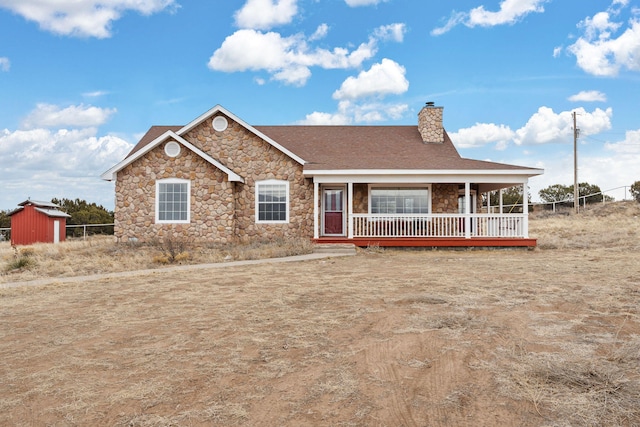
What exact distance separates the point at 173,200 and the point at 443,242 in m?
10.4

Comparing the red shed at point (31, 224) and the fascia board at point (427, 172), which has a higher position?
the fascia board at point (427, 172)

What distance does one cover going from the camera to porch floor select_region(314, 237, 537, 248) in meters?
17.5

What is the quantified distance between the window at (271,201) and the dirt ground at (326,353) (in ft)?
29.8

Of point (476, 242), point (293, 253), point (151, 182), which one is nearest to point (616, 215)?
point (476, 242)

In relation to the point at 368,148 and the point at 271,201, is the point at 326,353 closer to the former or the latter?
the point at 271,201

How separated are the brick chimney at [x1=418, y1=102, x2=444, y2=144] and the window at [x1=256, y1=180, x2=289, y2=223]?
729 centimetres

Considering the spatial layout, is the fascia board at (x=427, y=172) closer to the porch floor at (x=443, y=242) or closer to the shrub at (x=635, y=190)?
the porch floor at (x=443, y=242)

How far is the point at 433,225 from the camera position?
18812 millimetres

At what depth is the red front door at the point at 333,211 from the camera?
1964cm

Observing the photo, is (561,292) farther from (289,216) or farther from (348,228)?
(289,216)

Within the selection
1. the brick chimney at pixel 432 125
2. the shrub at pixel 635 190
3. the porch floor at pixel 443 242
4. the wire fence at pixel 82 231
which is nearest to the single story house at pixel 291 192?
the porch floor at pixel 443 242

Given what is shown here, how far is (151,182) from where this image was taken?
18.2m

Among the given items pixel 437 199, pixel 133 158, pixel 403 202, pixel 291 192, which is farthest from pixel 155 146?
pixel 437 199

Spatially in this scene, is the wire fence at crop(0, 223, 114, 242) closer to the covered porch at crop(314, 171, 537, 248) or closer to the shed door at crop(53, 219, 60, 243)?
the shed door at crop(53, 219, 60, 243)
